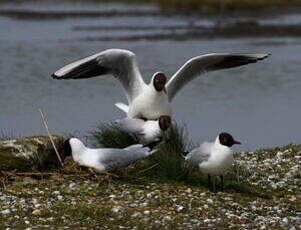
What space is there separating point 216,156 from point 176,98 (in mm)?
9932

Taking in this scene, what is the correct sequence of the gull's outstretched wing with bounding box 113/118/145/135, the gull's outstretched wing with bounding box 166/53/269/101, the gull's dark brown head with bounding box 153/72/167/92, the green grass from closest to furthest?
the green grass, the gull's outstretched wing with bounding box 113/118/145/135, the gull's dark brown head with bounding box 153/72/167/92, the gull's outstretched wing with bounding box 166/53/269/101

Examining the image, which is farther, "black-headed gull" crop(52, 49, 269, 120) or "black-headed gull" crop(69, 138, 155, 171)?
"black-headed gull" crop(52, 49, 269, 120)

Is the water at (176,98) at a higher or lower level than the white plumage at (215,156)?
lower

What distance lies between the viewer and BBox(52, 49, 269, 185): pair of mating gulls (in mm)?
8039

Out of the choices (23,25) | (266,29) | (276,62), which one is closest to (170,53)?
(276,62)

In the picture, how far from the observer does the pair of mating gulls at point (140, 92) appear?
316 inches

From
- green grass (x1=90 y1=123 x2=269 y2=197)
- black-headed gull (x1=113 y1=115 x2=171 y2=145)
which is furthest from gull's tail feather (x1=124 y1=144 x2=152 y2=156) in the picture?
black-headed gull (x1=113 y1=115 x2=171 y2=145)

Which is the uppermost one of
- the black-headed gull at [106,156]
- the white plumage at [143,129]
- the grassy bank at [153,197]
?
the white plumage at [143,129]

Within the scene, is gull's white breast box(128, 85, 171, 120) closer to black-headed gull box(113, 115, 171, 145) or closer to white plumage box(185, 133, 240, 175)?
black-headed gull box(113, 115, 171, 145)

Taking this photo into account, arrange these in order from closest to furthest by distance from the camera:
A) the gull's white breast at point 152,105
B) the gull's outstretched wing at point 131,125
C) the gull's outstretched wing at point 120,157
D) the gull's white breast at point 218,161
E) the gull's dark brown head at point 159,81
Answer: the gull's white breast at point 218,161 → the gull's outstretched wing at point 120,157 → the gull's outstretched wing at point 131,125 → the gull's dark brown head at point 159,81 → the gull's white breast at point 152,105

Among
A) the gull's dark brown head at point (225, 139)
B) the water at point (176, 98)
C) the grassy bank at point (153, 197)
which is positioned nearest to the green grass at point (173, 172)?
the grassy bank at point (153, 197)

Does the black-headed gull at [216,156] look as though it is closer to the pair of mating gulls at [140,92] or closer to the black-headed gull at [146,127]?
the pair of mating gulls at [140,92]

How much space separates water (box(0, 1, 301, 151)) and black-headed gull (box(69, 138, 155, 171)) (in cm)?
442

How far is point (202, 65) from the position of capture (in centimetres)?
996
